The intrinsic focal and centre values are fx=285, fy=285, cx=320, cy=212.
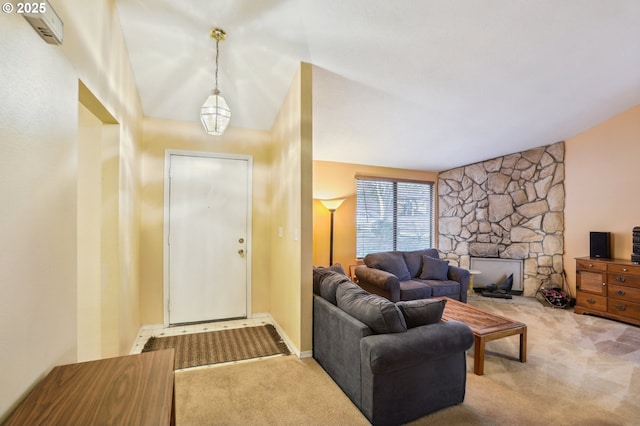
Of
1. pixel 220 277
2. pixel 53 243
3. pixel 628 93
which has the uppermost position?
pixel 628 93

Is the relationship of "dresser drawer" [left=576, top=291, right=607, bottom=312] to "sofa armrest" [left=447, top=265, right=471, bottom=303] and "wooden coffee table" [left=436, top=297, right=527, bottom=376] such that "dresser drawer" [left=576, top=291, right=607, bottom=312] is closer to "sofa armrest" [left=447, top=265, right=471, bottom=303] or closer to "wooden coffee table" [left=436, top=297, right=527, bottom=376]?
"sofa armrest" [left=447, top=265, right=471, bottom=303]

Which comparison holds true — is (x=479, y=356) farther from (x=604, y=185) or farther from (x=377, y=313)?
(x=604, y=185)

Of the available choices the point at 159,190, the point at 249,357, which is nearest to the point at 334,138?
the point at 159,190

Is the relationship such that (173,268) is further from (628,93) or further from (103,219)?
(628,93)

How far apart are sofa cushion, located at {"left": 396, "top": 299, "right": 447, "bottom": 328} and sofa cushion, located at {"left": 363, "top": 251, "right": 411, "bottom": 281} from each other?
232cm

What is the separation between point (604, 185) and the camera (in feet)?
13.4

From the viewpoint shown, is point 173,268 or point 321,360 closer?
point 321,360

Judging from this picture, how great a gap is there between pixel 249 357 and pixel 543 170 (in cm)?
526

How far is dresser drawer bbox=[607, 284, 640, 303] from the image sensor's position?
3498 mm

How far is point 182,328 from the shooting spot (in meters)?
3.47

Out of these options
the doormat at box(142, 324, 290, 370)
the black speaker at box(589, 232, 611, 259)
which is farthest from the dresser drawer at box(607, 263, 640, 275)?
the doormat at box(142, 324, 290, 370)

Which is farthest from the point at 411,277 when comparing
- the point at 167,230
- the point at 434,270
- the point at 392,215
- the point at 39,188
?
the point at 39,188
